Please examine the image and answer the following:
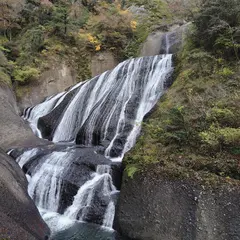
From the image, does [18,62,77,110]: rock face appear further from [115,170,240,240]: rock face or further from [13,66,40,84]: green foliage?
[115,170,240,240]: rock face

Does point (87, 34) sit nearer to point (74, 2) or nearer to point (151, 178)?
point (74, 2)

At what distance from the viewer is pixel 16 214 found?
263 inches

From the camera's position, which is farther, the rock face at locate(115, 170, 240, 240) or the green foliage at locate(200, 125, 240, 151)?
the green foliage at locate(200, 125, 240, 151)

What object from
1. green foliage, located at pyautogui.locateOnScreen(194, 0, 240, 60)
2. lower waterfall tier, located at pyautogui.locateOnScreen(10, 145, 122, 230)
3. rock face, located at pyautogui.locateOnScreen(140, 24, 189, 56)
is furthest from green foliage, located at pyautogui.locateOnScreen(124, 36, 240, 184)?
rock face, located at pyautogui.locateOnScreen(140, 24, 189, 56)

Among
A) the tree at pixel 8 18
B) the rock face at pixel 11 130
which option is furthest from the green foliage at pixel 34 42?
the rock face at pixel 11 130

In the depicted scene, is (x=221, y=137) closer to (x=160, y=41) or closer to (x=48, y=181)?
(x=48, y=181)

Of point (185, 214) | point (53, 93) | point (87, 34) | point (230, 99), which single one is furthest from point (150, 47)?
point (185, 214)

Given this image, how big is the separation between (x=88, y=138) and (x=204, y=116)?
636 centimetres

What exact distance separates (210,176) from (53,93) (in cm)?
1501

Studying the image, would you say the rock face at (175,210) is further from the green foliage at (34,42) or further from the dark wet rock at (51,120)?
the green foliage at (34,42)

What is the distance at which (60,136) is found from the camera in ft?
46.7

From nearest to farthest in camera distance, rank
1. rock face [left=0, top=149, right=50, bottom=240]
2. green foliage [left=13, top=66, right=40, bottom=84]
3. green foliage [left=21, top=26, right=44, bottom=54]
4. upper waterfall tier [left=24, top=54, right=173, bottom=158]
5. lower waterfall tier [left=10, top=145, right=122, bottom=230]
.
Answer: rock face [left=0, top=149, right=50, bottom=240]
lower waterfall tier [left=10, top=145, right=122, bottom=230]
upper waterfall tier [left=24, top=54, right=173, bottom=158]
green foliage [left=13, top=66, right=40, bottom=84]
green foliage [left=21, top=26, right=44, bottom=54]

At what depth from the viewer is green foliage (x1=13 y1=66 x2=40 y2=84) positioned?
59.0 ft

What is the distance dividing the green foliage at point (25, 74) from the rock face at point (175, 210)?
13.5 metres
